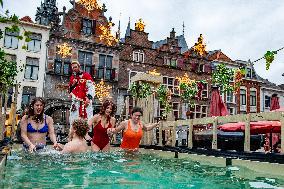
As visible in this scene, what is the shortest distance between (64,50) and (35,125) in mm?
21141

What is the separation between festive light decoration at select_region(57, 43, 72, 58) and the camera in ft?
86.3

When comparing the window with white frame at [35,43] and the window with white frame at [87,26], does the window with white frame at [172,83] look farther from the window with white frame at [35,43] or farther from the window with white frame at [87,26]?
the window with white frame at [35,43]

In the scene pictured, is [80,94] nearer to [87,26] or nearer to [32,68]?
[32,68]

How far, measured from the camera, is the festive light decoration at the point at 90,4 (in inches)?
1124

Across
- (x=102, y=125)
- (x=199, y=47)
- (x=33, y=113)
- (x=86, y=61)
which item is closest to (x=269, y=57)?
(x=102, y=125)

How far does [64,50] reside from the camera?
26422 mm

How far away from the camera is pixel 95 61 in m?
27.8

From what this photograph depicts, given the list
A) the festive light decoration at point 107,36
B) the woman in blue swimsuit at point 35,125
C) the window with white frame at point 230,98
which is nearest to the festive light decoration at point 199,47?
the window with white frame at point 230,98

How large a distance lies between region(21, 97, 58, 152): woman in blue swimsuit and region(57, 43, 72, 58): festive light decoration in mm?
20864

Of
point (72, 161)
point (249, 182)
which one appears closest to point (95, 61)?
point (72, 161)

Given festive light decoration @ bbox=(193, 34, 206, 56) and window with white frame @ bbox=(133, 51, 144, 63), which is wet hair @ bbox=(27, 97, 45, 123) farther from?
festive light decoration @ bbox=(193, 34, 206, 56)

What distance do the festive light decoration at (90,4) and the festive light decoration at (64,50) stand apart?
176 inches

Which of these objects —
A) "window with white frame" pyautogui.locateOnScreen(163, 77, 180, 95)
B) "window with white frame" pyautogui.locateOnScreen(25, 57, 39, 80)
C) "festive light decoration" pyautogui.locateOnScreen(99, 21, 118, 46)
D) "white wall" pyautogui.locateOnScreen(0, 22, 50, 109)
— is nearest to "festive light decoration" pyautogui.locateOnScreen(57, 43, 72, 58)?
"white wall" pyautogui.locateOnScreen(0, 22, 50, 109)

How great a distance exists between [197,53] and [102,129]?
91.0 ft
